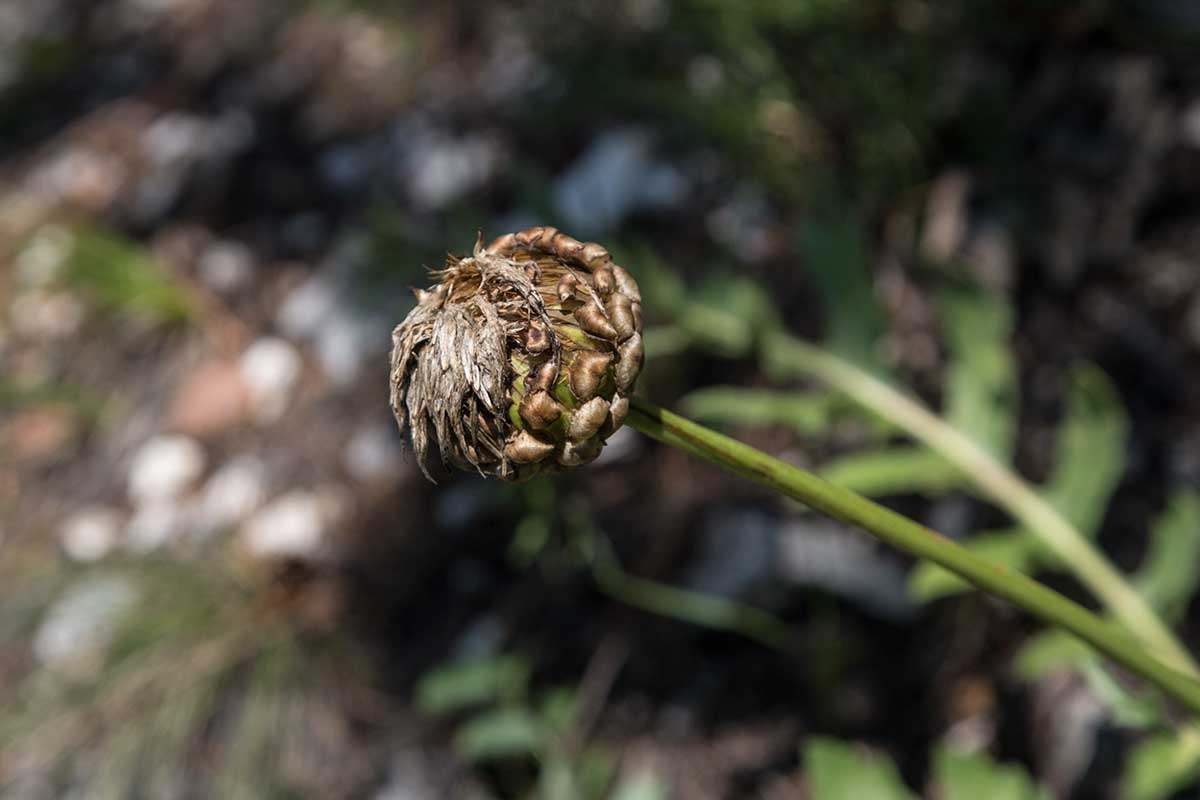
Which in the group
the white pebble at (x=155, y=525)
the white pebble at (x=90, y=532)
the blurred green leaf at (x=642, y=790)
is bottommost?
the white pebble at (x=90, y=532)

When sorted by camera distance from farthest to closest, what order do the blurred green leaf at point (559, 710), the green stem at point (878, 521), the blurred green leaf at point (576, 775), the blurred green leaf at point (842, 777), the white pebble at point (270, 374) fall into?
the white pebble at point (270, 374) → the blurred green leaf at point (559, 710) → the blurred green leaf at point (576, 775) → the blurred green leaf at point (842, 777) → the green stem at point (878, 521)

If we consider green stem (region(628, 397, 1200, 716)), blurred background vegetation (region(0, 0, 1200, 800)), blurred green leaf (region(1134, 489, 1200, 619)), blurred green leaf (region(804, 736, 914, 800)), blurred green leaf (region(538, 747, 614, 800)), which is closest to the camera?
green stem (region(628, 397, 1200, 716))

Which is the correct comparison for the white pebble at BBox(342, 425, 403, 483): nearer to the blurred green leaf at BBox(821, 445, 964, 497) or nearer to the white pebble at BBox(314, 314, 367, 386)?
the white pebble at BBox(314, 314, 367, 386)

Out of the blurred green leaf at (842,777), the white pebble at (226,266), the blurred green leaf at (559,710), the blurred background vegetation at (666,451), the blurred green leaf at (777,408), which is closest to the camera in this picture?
the blurred green leaf at (842,777)

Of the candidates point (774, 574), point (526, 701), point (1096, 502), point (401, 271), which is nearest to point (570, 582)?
point (526, 701)

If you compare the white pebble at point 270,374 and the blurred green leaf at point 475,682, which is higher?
the blurred green leaf at point 475,682

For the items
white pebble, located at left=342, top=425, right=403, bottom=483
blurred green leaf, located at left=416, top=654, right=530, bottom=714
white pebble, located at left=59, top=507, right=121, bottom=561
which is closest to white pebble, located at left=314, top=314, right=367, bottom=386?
white pebble, located at left=342, top=425, right=403, bottom=483

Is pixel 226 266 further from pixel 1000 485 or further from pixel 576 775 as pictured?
pixel 1000 485

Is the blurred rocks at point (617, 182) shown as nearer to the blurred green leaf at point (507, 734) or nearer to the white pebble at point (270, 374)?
the white pebble at point (270, 374)

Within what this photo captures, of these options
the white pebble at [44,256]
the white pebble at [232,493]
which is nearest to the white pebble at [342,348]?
the white pebble at [232,493]
